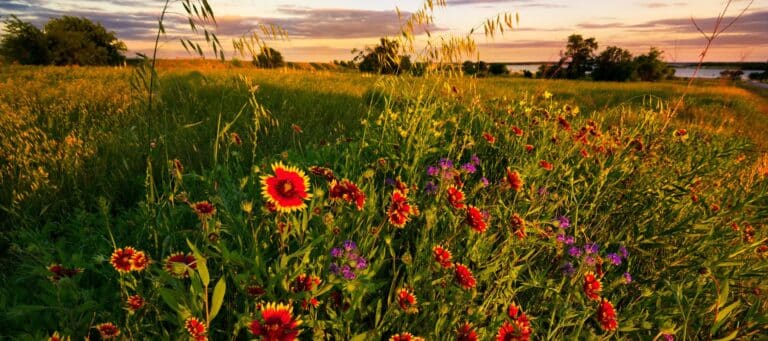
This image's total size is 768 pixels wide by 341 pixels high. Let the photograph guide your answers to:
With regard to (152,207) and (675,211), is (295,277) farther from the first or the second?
(675,211)

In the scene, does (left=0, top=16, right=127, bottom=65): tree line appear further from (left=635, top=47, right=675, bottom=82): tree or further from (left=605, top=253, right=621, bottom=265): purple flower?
(left=635, top=47, right=675, bottom=82): tree

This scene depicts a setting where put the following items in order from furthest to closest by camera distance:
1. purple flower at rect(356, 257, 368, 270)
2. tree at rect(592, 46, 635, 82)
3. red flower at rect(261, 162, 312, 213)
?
tree at rect(592, 46, 635, 82)
purple flower at rect(356, 257, 368, 270)
red flower at rect(261, 162, 312, 213)

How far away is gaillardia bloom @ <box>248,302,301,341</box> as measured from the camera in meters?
0.91

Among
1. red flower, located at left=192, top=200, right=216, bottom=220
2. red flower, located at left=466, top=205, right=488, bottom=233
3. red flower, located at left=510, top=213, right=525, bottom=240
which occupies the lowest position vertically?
red flower, located at left=510, top=213, right=525, bottom=240

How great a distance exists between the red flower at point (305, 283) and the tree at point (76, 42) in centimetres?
3377

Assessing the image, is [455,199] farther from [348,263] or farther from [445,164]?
[348,263]

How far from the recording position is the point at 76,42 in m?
29.9

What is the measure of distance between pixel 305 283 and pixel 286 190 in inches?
12.9

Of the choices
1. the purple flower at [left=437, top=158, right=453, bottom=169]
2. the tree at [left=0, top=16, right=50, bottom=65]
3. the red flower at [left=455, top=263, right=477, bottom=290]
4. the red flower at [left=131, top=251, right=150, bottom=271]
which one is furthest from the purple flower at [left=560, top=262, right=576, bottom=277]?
the tree at [left=0, top=16, right=50, bottom=65]

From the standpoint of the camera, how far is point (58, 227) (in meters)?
2.15

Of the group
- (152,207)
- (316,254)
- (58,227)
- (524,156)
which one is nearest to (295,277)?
(316,254)

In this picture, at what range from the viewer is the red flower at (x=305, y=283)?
1180 mm

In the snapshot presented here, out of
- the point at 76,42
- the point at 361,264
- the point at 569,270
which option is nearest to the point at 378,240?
the point at 361,264

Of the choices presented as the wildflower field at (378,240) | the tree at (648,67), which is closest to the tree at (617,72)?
the tree at (648,67)
